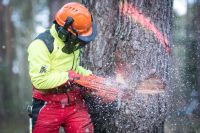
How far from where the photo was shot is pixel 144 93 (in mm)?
5680

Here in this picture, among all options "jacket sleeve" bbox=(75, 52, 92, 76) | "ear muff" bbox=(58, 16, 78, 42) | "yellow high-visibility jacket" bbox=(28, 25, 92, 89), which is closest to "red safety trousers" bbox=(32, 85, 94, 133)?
"jacket sleeve" bbox=(75, 52, 92, 76)

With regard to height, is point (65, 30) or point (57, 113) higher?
point (65, 30)

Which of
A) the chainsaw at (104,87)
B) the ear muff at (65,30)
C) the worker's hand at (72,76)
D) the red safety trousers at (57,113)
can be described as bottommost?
the red safety trousers at (57,113)

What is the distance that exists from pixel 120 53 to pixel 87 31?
2.11ft

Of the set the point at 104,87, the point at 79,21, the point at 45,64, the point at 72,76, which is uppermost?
the point at 79,21

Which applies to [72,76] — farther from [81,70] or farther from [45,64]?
[81,70]

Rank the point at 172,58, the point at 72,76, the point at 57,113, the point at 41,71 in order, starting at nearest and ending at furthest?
1. the point at 41,71
2. the point at 72,76
3. the point at 57,113
4. the point at 172,58

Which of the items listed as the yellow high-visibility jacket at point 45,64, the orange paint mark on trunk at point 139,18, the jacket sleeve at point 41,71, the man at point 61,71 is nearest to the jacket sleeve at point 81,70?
the man at point 61,71

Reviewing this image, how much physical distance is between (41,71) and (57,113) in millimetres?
701

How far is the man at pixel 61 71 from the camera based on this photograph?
17.3 feet

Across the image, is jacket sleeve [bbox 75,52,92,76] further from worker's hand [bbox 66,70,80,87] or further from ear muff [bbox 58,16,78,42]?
ear muff [bbox 58,16,78,42]

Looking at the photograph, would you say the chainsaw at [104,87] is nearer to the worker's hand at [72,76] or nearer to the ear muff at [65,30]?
the worker's hand at [72,76]

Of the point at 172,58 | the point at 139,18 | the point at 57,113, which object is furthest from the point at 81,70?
the point at 172,58

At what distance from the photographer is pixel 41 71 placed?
205 inches
